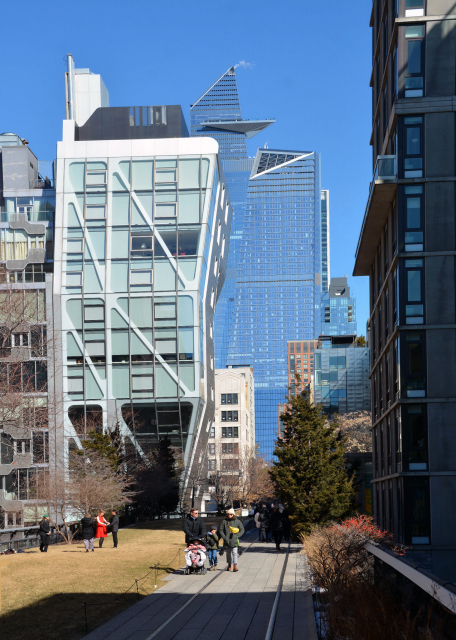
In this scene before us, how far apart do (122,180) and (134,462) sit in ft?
73.5

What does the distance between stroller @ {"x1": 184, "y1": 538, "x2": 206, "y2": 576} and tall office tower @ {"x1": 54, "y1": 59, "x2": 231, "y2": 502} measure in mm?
40227

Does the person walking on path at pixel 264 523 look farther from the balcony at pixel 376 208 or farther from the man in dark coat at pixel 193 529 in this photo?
the balcony at pixel 376 208

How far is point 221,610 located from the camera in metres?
14.8

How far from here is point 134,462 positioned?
57.8 meters

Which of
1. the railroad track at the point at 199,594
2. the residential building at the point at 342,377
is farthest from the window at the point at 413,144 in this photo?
the residential building at the point at 342,377

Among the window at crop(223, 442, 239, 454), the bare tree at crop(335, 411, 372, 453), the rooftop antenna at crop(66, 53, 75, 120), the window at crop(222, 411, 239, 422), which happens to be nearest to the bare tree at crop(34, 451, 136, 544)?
the rooftop antenna at crop(66, 53, 75, 120)

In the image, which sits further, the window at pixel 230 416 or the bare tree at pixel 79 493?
the window at pixel 230 416

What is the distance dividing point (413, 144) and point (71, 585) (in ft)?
69.3

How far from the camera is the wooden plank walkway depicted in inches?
498

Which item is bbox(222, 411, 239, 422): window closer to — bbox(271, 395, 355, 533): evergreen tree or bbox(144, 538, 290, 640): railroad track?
bbox(271, 395, 355, 533): evergreen tree

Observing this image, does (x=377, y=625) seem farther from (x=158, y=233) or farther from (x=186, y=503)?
(x=186, y=503)

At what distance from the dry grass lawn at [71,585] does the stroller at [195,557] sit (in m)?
0.80

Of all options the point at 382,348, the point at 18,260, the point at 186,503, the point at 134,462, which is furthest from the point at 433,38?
the point at 186,503

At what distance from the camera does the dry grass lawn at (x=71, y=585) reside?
13.6m
